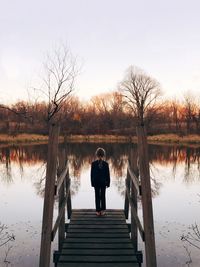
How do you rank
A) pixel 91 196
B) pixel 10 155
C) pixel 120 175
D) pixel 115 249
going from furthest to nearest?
pixel 10 155 < pixel 120 175 < pixel 91 196 < pixel 115 249

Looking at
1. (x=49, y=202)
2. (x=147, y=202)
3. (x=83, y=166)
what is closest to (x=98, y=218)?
(x=49, y=202)

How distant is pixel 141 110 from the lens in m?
65.6

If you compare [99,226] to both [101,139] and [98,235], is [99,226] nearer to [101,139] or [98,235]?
[98,235]

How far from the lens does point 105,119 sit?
2643 inches

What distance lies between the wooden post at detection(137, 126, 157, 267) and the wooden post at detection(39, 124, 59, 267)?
1.34 metres

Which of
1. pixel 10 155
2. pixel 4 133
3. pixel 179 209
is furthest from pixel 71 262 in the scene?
pixel 4 133

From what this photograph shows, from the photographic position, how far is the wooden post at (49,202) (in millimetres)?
5344

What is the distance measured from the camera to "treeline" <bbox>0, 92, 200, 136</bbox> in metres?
53.5

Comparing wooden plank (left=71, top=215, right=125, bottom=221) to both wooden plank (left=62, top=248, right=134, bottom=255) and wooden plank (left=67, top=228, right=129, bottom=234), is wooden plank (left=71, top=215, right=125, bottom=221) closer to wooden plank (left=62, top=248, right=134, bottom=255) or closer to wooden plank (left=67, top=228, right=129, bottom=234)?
wooden plank (left=67, top=228, right=129, bottom=234)

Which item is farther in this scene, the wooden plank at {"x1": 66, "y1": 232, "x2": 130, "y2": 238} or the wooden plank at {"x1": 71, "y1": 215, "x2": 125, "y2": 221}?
the wooden plank at {"x1": 71, "y1": 215, "x2": 125, "y2": 221}

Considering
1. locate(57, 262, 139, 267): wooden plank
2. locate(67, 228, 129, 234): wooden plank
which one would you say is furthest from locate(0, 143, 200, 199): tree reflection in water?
locate(57, 262, 139, 267): wooden plank

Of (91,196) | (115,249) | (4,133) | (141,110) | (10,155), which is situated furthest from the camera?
(141,110)

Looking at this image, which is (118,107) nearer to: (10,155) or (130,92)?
(130,92)

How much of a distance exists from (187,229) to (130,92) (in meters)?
59.1
